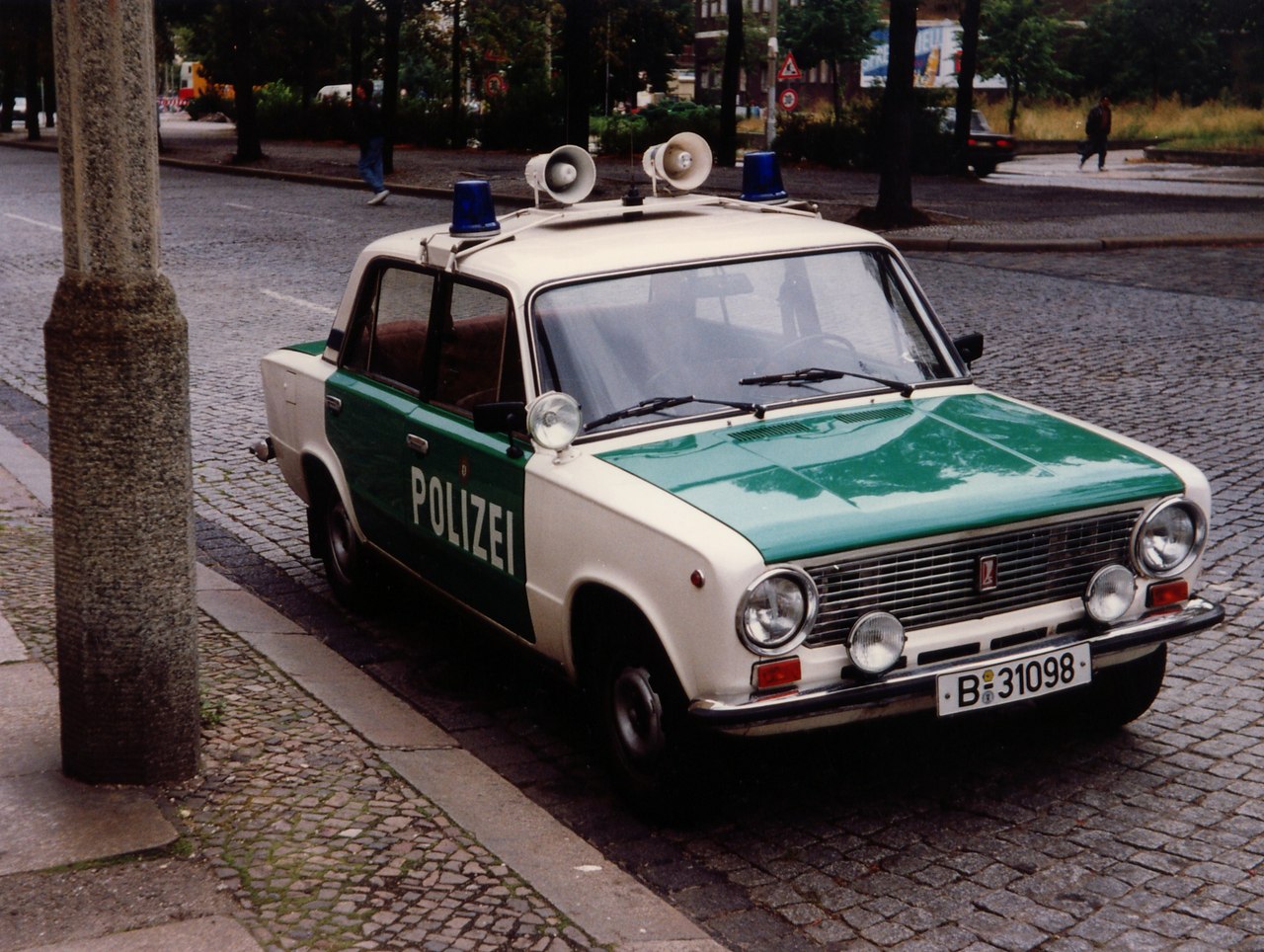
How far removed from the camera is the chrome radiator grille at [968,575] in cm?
430

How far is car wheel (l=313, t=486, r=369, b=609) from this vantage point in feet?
21.7

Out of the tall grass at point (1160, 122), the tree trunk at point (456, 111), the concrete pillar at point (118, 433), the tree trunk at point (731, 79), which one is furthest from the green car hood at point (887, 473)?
the tree trunk at point (456, 111)

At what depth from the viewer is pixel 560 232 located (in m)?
5.90

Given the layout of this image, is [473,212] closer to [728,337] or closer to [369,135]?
[728,337]

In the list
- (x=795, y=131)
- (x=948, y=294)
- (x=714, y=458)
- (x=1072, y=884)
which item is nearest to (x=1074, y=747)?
(x=1072, y=884)

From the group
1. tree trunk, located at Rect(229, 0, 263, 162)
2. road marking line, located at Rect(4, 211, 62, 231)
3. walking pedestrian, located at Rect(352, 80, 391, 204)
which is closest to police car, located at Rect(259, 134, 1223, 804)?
Answer: road marking line, located at Rect(4, 211, 62, 231)

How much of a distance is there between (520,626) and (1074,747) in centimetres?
179

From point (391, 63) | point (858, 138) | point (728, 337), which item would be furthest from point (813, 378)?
point (858, 138)

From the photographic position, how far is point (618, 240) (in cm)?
565

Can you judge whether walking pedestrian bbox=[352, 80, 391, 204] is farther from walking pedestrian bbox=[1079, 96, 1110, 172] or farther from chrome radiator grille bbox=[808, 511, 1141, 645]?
chrome radiator grille bbox=[808, 511, 1141, 645]

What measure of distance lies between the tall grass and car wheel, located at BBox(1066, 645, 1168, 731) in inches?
1739

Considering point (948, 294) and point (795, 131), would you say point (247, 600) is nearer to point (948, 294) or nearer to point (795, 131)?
point (948, 294)

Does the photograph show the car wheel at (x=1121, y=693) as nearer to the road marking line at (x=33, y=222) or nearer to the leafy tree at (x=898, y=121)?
the leafy tree at (x=898, y=121)

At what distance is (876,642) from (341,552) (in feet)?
10.0
